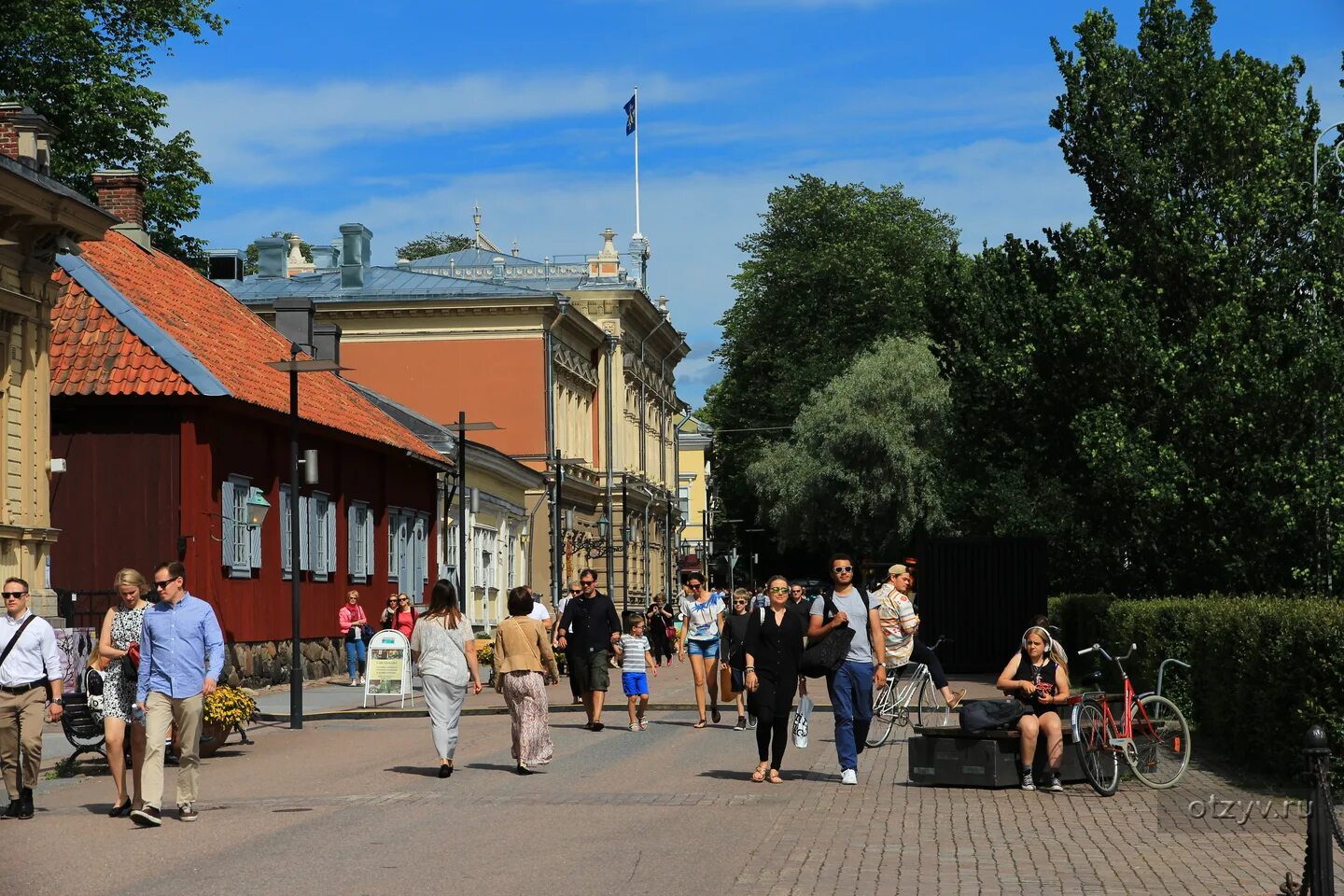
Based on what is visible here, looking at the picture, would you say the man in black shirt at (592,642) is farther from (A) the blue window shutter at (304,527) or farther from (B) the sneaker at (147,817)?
(A) the blue window shutter at (304,527)

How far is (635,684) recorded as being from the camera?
22484 mm

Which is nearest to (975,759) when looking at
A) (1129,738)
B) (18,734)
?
(1129,738)

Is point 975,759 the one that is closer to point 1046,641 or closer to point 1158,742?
point 1046,641

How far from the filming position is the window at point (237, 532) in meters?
30.6

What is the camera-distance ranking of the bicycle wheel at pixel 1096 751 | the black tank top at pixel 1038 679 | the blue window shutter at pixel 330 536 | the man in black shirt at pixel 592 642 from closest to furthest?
the bicycle wheel at pixel 1096 751
the black tank top at pixel 1038 679
the man in black shirt at pixel 592 642
the blue window shutter at pixel 330 536

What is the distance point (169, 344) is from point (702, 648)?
36.0 feet

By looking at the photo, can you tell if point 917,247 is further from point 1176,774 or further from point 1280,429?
point 1176,774

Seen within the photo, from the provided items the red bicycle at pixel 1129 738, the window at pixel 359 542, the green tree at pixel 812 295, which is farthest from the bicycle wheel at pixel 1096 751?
the green tree at pixel 812 295

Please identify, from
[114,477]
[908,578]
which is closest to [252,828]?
[908,578]

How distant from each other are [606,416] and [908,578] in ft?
161

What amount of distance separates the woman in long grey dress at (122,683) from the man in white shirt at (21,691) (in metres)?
0.44

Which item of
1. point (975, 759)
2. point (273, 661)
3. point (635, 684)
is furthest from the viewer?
point (273, 661)

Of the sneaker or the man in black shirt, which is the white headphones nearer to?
the sneaker

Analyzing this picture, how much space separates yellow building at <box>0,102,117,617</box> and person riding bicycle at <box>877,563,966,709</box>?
1078cm
